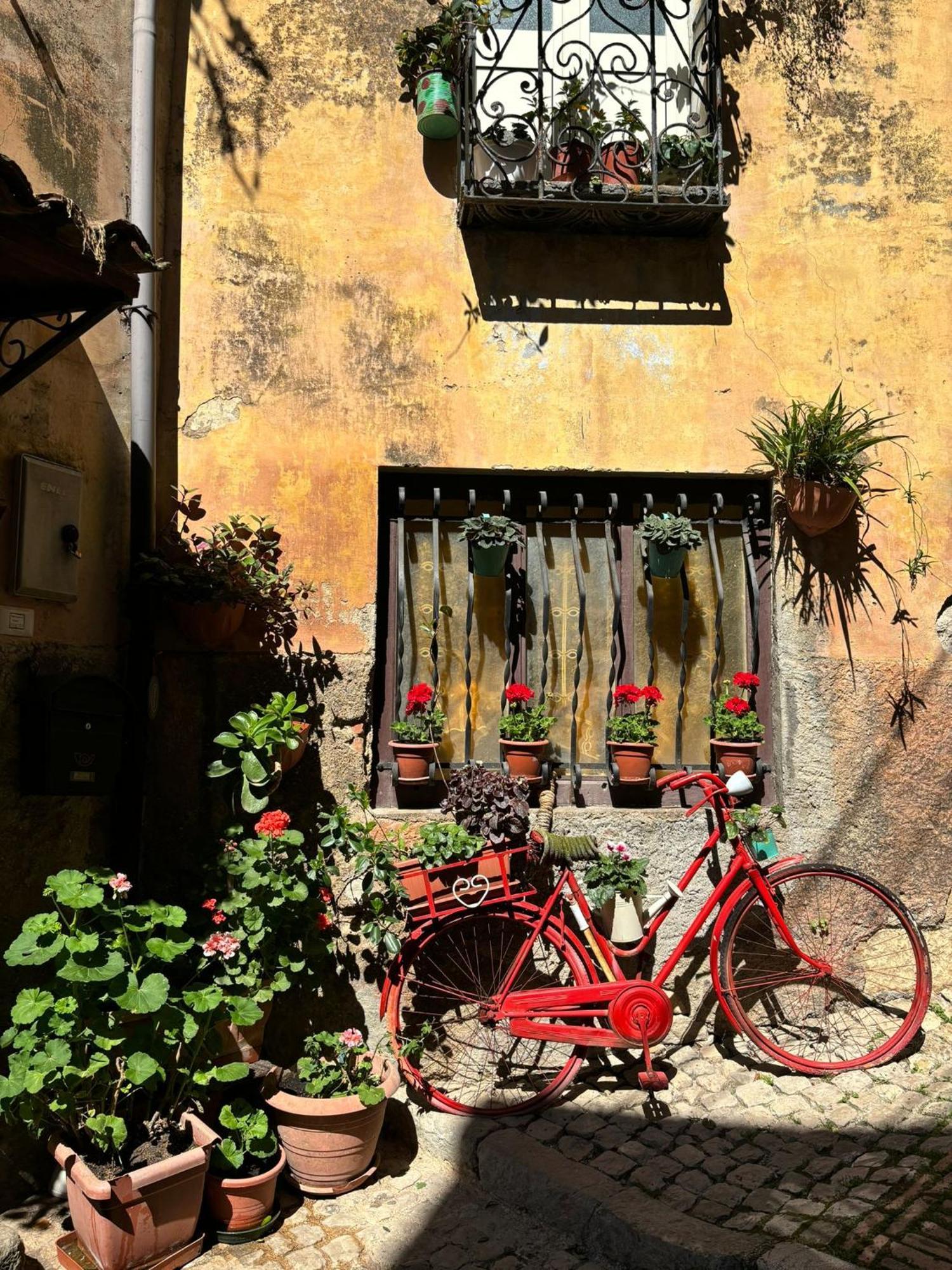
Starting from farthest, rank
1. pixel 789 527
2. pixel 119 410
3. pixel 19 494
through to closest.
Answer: pixel 789 527 → pixel 119 410 → pixel 19 494

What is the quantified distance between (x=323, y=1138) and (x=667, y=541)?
288 centimetres

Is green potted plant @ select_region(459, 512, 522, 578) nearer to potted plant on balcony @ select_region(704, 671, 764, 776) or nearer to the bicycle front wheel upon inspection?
potted plant on balcony @ select_region(704, 671, 764, 776)

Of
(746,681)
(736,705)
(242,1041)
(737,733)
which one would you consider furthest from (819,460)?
(242,1041)

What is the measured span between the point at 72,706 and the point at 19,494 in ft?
2.68

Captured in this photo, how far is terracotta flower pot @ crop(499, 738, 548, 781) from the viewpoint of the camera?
462cm

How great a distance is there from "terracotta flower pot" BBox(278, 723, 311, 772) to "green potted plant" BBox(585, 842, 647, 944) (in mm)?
1363

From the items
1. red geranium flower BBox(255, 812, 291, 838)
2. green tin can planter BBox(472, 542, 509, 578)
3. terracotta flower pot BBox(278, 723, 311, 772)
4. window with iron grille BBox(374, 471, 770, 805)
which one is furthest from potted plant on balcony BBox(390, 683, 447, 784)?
red geranium flower BBox(255, 812, 291, 838)

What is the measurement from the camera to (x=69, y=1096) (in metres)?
3.26

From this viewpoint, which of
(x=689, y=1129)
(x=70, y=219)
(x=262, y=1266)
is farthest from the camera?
(x=689, y=1129)

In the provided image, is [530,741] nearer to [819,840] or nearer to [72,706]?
[819,840]

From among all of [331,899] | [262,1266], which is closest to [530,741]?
[331,899]

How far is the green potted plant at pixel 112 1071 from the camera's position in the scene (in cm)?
321

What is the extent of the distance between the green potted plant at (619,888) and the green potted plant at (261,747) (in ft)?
4.62

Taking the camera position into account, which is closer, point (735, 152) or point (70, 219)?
point (70, 219)
